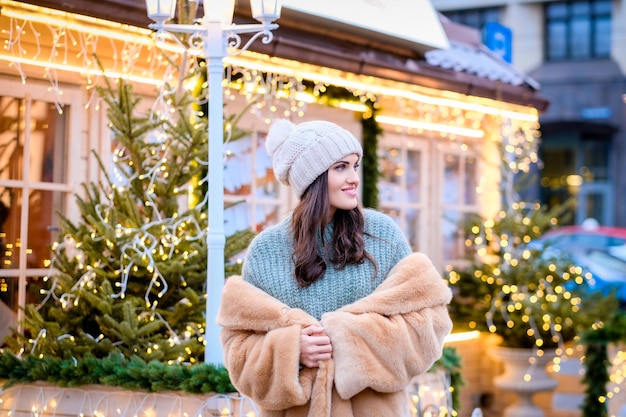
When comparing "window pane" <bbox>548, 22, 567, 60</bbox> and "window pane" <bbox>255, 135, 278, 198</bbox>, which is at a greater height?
"window pane" <bbox>548, 22, 567, 60</bbox>

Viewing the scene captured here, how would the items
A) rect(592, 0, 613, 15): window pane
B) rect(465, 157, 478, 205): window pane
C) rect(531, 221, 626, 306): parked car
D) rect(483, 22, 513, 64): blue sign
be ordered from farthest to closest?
rect(592, 0, 613, 15): window pane → rect(531, 221, 626, 306): parked car → rect(483, 22, 513, 64): blue sign → rect(465, 157, 478, 205): window pane

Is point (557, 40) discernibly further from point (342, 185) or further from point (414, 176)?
point (342, 185)

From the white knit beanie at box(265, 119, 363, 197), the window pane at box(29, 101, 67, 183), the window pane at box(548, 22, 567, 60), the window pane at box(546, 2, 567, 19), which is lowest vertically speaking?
the white knit beanie at box(265, 119, 363, 197)

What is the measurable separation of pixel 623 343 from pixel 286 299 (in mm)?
6313

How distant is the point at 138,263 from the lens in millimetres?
6184

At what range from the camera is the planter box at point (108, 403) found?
5582 mm

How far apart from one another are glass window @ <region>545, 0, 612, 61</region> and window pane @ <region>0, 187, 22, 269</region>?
23.6m

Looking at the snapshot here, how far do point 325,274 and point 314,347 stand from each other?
0.28m

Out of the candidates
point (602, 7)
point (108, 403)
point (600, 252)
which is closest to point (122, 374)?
point (108, 403)

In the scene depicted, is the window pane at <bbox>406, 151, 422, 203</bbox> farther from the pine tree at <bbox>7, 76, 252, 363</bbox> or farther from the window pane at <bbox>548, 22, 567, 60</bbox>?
the window pane at <bbox>548, 22, 567, 60</bbox>

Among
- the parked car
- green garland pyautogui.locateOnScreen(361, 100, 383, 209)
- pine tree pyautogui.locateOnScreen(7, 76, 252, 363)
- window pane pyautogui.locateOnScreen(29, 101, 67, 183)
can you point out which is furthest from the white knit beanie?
the parked car

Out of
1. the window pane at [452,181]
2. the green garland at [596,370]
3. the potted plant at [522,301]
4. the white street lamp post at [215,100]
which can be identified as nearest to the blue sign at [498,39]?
the window pane at [452,181]

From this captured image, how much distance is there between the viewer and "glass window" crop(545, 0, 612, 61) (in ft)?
92.7

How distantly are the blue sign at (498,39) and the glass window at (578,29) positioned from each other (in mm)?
16846
